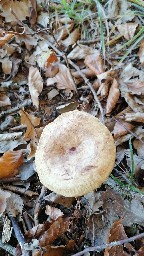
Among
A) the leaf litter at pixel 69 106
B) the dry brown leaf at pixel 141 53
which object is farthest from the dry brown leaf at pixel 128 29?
the dry brown leaf at pixel 141 53

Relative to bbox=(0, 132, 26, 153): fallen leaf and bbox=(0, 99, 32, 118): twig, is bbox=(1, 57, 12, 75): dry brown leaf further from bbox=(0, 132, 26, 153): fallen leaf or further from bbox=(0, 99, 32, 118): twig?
bbox=(0, 132, 26, 153): fallen leaf

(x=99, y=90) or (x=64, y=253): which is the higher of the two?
(x=99, y=90)

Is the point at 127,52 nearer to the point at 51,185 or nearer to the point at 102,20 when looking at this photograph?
the point at 102,20

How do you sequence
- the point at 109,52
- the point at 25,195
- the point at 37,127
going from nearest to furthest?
the point at 25,195 < the point at 37,127 < the point at 109,52

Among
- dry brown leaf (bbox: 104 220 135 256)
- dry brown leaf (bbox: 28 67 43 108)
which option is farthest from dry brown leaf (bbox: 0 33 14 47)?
dry brown leaf (bbox: 104 220 135 256)

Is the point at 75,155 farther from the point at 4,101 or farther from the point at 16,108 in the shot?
the point at 4,101

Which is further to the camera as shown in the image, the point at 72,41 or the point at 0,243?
the point at 72,41

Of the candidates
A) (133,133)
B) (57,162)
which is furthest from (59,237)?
(133,133)

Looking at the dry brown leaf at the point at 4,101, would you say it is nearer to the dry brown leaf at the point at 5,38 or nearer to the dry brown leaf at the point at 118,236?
the dry brown leaf at the point at 5,38
